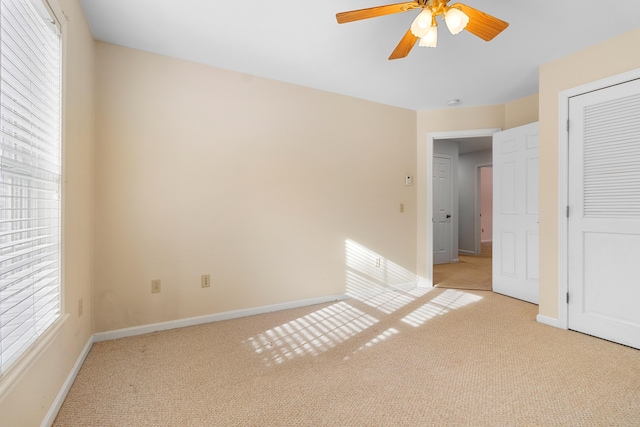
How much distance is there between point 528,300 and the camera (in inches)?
136

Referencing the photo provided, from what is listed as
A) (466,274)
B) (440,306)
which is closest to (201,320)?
(440,306)

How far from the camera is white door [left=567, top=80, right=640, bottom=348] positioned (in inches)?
91.7

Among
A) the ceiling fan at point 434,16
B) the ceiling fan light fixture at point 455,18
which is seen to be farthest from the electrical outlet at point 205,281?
the ceiling fan light fixture at point 455,18

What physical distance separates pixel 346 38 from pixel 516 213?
9.04 ft

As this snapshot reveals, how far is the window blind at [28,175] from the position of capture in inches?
45.8

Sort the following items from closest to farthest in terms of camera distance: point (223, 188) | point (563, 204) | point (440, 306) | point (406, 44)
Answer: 1. point (406, 44)
2. point (563, 204)
3. point (223, 188)
4. point (440, 306)

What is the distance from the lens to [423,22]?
159 cm

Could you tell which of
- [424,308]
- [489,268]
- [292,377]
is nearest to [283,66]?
[292,377]

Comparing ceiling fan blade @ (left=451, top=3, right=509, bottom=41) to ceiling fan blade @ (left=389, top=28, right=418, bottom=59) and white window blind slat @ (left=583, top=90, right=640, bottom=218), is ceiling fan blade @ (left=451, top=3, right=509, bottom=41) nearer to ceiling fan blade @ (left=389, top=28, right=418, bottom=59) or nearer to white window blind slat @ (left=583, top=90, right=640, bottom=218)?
ceiling fan blade @ (left=389, top=28, right=418, bottom=59)

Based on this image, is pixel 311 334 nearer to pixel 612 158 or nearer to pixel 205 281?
pixel 205 281

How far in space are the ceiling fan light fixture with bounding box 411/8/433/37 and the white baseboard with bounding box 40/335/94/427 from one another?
2.63 metres

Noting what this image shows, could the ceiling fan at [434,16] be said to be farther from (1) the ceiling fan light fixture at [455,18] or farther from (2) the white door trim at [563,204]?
(2) the white door trim at [563,204]

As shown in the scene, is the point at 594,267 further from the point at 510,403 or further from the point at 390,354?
the point at 390,354

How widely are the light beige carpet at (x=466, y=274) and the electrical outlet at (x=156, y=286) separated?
335 cm
